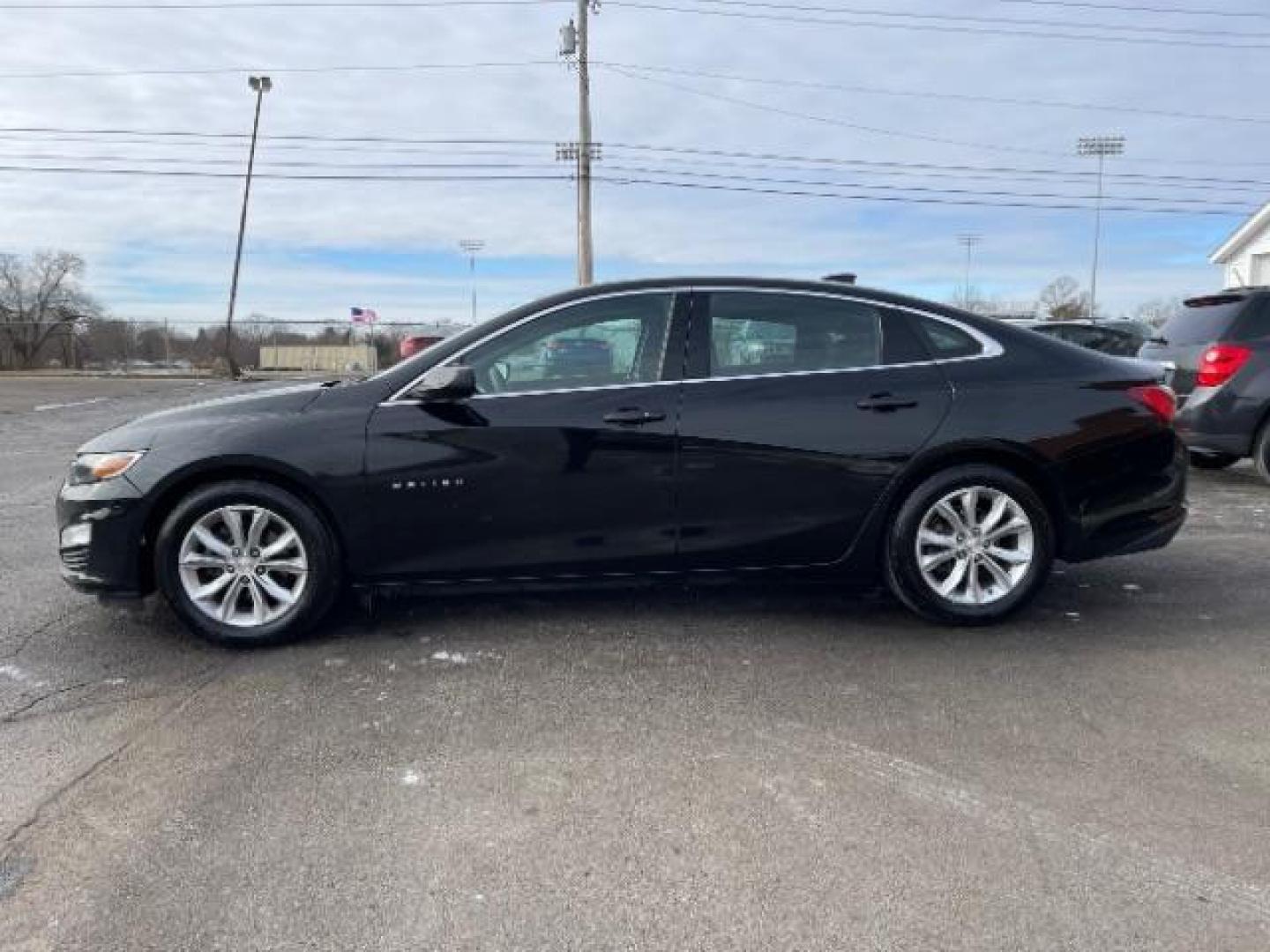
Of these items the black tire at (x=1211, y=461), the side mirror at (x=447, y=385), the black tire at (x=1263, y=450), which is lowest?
the black tire at (x=1211, y=461)

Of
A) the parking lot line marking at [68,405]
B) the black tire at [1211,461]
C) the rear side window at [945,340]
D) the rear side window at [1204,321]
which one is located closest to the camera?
the rear side window at [945,340]

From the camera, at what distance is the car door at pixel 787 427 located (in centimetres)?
435

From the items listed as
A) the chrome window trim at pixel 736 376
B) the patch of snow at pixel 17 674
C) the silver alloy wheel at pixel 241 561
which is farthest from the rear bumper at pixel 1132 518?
the patch of snow at pixel 17 674

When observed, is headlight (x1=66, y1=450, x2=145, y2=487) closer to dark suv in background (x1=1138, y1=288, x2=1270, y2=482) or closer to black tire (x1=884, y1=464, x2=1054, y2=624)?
black tire (x1=884, y1=464, x2=1054, y2=624)

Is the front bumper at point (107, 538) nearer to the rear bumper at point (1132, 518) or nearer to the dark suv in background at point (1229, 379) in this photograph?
the rear bumper at point (1132, 518)

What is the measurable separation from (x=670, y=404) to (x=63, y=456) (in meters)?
9.72

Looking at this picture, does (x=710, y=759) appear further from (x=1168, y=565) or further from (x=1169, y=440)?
(x=1168, y=565)

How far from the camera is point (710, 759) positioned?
3.27m

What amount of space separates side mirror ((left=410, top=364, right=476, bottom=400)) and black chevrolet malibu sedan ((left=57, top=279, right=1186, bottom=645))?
0.01 meters

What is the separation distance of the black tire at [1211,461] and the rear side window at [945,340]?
5657mm

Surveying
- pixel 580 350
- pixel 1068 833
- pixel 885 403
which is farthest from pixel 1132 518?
pixel 580 350

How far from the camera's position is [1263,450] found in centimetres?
821

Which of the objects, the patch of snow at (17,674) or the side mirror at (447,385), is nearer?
the patch of snow at (17,674)

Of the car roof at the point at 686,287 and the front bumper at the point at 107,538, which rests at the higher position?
the car roof at the point at 686,287
